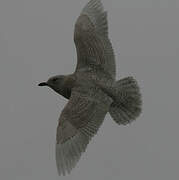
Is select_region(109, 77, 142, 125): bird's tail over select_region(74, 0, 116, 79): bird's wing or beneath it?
beneath

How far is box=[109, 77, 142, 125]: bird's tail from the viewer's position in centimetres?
1162

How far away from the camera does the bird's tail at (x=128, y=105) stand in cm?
1162

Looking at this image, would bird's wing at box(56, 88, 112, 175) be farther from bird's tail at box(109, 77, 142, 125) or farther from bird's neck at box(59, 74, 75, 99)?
bird's tail at box(109, 77, 142, 125)

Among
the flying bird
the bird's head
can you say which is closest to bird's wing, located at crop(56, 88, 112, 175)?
the flying bird

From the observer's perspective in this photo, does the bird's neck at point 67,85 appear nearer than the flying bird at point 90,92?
No

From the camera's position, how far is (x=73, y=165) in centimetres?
999

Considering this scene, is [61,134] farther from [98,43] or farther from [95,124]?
[98,43]

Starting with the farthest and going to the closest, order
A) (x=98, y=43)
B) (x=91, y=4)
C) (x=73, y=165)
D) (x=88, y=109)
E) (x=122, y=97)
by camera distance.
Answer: (x=91, y=4) < (x=98, y=43) < (x=122, y=97) < (x=88, y=109) < (x=73, y=165)

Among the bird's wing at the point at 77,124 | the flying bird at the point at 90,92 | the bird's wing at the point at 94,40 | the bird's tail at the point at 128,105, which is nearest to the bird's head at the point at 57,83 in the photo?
the flying bird at the point at 90,92

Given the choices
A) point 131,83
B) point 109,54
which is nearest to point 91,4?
point 109,54

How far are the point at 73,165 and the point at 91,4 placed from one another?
201 inches

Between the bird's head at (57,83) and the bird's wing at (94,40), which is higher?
the bird's wing at (94,40)

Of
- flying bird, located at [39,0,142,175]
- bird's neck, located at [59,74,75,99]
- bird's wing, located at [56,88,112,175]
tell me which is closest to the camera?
bird's wing, located at [56,88,112,175]

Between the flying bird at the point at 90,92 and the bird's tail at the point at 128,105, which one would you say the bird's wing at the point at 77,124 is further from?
the bird's tail at the point at 128,105
